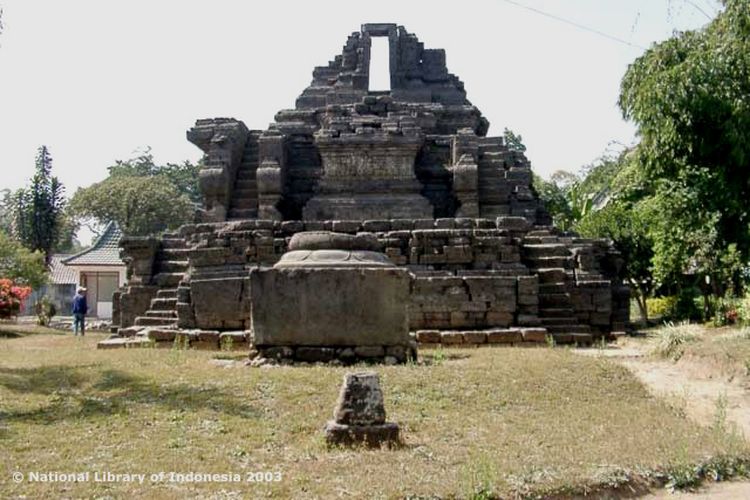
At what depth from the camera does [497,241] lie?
1396 cm

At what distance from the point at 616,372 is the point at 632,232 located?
11.5 m

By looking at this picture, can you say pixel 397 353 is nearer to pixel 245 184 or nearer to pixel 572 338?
pixel 572 338

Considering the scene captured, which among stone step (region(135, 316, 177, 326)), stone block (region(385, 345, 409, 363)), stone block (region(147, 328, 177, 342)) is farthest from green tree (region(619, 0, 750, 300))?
stone block (region(147, 328, 177, 342))

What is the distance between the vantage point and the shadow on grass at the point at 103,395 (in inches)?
300

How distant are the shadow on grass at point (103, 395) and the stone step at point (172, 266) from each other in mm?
6006

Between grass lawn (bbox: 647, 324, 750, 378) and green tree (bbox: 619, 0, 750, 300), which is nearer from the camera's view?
grass lawn (bbox: 647, 324, 750, 378)

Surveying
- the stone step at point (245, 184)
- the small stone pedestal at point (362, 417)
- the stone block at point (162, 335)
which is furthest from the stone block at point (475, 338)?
the stone step at point (245, 184)

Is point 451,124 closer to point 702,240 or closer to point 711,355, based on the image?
point 702,240

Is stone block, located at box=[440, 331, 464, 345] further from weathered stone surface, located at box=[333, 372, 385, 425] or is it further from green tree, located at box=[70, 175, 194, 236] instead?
green tree, located at box=[70, 175, 194, 236]

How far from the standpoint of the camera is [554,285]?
14.0 metres

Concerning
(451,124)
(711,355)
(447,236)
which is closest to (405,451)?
(711,355)

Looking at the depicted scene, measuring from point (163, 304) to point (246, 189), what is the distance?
470cm

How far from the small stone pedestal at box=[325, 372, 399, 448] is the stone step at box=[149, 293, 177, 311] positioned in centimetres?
884

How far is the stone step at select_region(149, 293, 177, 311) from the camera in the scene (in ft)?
48.9
